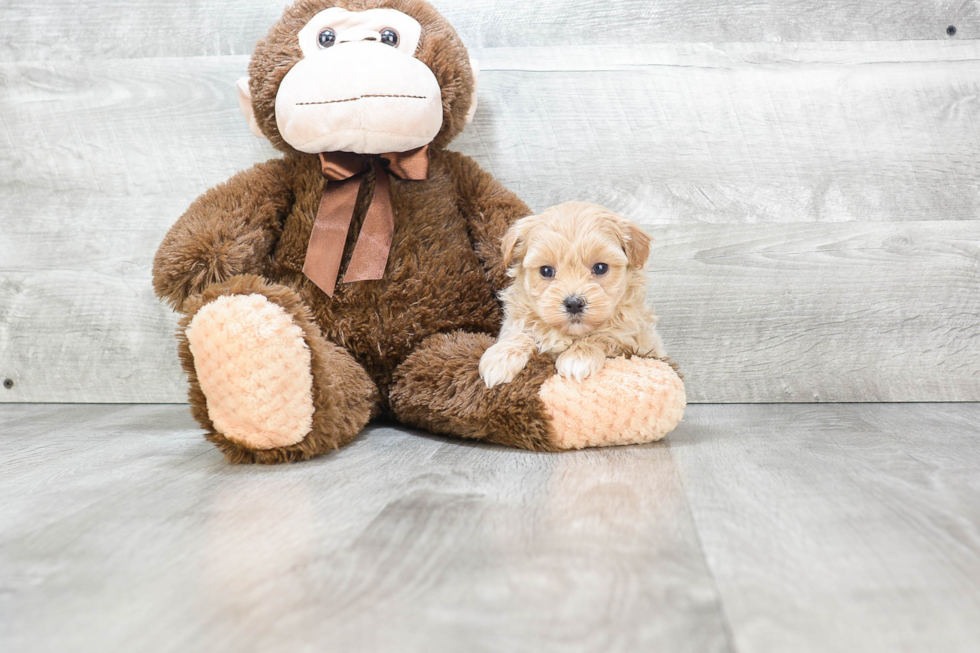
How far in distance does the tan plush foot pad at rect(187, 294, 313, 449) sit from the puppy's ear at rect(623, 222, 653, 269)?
0.45 meters

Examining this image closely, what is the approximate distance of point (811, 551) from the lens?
0.64 meters

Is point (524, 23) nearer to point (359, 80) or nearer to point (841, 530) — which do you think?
point (359, 80)

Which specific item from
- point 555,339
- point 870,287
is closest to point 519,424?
point 555,339

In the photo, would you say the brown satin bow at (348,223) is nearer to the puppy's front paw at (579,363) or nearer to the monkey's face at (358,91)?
the monkey's face at (358,91)

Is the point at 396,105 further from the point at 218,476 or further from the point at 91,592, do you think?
the point at 91,592

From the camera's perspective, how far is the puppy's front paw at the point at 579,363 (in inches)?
39.6

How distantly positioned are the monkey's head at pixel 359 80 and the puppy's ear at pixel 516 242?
0.21 meters

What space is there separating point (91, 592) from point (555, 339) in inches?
25.0

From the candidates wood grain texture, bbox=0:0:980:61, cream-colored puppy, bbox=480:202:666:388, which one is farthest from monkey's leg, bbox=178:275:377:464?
wood grain texture, bbox=0:0:980:61

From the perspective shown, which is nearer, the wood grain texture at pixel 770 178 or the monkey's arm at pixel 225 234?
the monkey's arm at pixel 225 234

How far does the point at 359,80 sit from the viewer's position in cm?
106

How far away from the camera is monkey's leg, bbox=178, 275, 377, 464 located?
3.10ft

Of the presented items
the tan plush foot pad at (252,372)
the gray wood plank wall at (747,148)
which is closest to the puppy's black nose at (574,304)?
the tan plush foot pad at (252,372)

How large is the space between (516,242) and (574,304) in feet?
0.45
